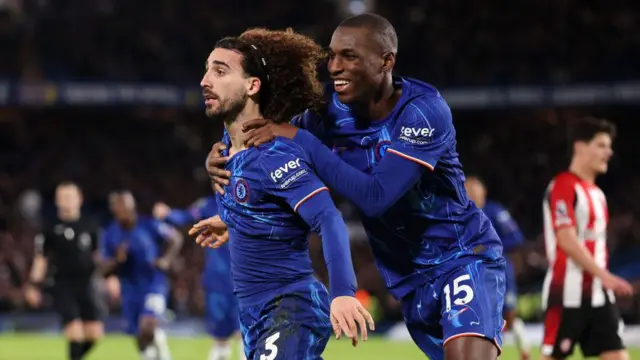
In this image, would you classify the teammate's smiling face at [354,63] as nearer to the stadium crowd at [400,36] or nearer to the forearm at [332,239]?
the forearm at [332,239]

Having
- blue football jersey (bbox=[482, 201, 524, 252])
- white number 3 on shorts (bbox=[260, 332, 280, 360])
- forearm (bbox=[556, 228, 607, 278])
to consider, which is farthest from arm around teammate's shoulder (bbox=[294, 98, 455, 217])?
blue football jersey (bbox=[482, 201, 524, 252])

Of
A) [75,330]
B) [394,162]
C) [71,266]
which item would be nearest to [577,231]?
[394,162]

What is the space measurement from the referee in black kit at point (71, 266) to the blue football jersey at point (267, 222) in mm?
8327

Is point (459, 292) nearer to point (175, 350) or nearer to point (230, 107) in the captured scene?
point (230, 107)

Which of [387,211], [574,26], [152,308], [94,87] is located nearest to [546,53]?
[574,26]

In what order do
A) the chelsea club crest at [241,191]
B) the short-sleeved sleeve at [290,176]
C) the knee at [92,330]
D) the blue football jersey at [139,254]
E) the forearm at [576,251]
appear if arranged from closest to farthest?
the short-sleeved sleeve at [290,176] → the chelsea club crest at [241,191] → the forearm at [576,251] → the knee at [92,330] → the blue football jersey at [139,254]

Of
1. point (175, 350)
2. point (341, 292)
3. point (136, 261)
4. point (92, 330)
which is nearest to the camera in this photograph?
point (341, 292)

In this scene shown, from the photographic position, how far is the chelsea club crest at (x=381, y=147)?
4797 mm

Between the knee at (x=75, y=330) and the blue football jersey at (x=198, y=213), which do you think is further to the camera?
the knee at (x=75, y=330)

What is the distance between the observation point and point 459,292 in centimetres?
482

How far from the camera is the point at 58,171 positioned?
24.4 meters

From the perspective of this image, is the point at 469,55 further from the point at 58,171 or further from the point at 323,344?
the point at 323,344

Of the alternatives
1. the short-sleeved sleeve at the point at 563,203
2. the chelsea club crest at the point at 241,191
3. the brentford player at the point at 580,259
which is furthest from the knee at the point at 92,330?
the chelsea club crest at the point at 241,191

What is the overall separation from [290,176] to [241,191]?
0.29m
